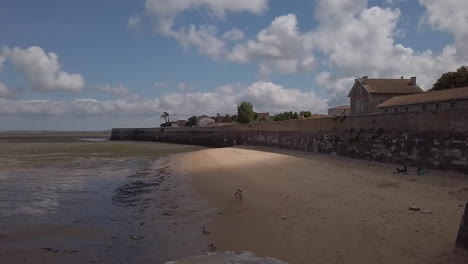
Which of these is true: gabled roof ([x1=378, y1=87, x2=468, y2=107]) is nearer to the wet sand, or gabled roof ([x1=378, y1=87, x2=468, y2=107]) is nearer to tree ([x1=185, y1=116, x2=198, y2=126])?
the wet sand

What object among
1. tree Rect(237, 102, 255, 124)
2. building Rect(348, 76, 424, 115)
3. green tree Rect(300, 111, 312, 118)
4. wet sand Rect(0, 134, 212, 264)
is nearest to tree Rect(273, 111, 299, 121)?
green tree Rect(300, 111, 312, 118)

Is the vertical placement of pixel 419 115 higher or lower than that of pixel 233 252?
higher

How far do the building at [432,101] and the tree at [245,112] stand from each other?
146 feet

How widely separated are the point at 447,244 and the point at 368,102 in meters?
45.1

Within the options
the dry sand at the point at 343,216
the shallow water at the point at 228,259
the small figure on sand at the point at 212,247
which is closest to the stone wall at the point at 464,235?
the dry sand at the point at 343,216

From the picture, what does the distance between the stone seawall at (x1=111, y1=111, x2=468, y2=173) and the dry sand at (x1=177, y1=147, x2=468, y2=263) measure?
1.20 meters

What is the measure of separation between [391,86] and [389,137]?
108ft

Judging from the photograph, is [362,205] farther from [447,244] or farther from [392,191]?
[447,244]

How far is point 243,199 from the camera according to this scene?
14.0 metres

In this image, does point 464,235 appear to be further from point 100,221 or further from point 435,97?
point 435,97

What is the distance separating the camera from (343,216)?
10148 mm

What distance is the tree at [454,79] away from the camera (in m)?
45.9

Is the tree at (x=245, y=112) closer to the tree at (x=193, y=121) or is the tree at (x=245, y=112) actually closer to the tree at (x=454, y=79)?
the tree at (x=193, y=121)

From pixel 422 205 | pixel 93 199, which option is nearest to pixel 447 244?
pixel 422 205
